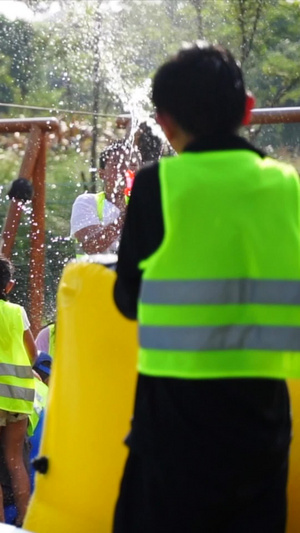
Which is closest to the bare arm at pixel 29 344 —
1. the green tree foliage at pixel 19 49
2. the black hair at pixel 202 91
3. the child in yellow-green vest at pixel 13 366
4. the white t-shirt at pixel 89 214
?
the child in yellow-green vest at pixel 13 366

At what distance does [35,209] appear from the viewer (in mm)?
6547

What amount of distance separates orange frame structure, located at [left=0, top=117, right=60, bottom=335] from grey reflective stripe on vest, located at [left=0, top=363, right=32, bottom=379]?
4.60 feet

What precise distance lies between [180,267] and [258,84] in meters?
6.49

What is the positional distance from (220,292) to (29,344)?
2916 mm

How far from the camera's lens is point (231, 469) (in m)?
2.28

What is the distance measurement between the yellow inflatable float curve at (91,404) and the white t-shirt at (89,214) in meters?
2.00

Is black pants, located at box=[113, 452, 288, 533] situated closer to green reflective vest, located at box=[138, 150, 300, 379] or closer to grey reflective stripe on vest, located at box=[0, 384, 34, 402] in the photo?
green reflective vest, located at box=[138, 150, 300, 379]

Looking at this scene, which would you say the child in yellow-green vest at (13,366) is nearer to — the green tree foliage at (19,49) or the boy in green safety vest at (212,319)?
the boy in green safety vest at (212,319)

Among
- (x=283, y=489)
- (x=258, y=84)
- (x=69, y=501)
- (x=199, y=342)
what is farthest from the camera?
(x=258, y=84)

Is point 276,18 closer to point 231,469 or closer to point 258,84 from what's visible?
point 258,84

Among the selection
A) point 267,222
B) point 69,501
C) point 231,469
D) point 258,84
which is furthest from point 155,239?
point 258,84

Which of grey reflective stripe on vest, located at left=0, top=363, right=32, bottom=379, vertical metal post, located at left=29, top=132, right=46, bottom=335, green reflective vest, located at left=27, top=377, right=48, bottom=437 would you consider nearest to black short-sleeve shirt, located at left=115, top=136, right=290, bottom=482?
grey reflective stripe on vest, located at left=0, top=363, right=32, bottom=379

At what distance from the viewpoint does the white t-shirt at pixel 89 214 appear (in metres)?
4.95

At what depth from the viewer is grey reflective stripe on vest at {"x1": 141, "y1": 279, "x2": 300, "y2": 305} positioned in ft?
7.43
